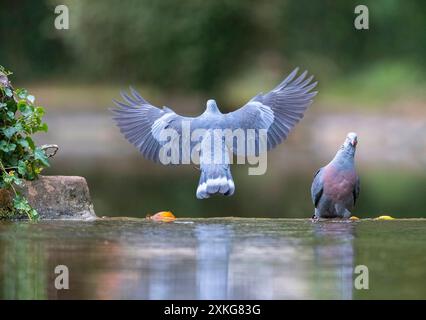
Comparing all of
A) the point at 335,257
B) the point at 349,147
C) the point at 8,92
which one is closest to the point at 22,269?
the point at 335,257

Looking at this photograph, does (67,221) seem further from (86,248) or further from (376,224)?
(376,224)

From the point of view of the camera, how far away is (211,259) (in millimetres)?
6734

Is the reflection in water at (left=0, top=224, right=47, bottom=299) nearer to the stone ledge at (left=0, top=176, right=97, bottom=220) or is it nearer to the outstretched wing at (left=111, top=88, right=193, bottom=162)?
the stone ledge at (left=0, top=176, right=97, bottom=220)

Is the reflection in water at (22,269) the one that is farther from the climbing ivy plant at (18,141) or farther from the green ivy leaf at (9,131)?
the green ivy leaf at (9,131)

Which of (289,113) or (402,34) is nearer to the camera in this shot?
(289,113)

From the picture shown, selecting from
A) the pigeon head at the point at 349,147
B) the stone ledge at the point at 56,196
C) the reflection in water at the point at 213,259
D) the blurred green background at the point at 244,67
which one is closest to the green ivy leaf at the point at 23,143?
the stone ledge at the point at 56,196

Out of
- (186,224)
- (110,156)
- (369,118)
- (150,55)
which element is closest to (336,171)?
(186,224)

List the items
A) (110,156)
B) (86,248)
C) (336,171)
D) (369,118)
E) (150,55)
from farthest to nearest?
(150,55) < (369,118) < (110,156) < (336,171) < (86,248)

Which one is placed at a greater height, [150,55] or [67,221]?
[150,55]

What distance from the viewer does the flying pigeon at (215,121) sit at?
967 centimetres

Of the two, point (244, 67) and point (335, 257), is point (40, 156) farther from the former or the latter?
point (244, 67)

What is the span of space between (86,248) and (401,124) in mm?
24145

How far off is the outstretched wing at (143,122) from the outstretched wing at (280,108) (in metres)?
0.86

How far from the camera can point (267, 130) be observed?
10375 mm
